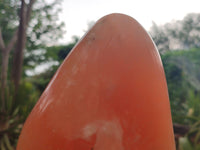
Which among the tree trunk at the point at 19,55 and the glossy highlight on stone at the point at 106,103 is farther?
the tree trunk at the point at 19,55

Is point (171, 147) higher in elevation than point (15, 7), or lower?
lower

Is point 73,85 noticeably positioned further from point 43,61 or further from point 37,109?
point 43,61

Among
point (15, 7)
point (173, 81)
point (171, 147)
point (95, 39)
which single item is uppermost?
point (15, 7)

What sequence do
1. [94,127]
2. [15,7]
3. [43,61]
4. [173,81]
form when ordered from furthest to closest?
[43,61], [173,81], [15,7], [94,127]

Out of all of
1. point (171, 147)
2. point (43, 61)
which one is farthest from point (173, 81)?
point (171, 147)

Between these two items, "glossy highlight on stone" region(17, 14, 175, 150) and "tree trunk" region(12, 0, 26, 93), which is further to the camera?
"tree trunk" region(12, 0, 26, 93)

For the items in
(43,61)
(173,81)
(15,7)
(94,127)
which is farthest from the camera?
(43,61)

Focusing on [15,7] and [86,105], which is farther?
[15,7]

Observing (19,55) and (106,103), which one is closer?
(106,103)
